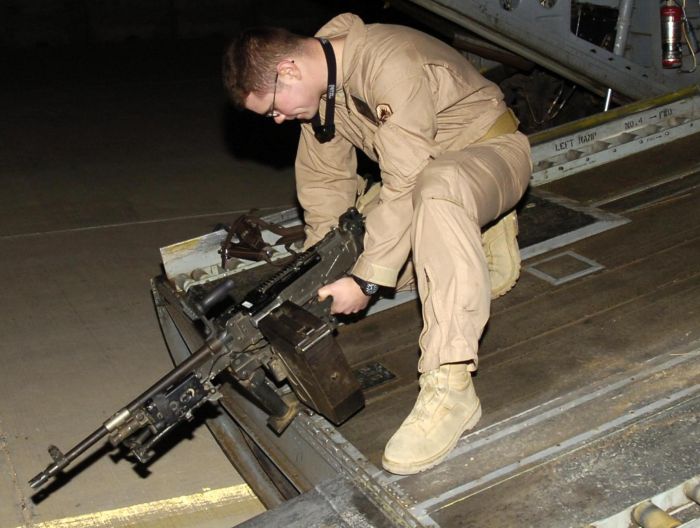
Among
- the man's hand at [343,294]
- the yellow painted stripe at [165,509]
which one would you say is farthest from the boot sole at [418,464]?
the yellow painted stripe at [165,509]

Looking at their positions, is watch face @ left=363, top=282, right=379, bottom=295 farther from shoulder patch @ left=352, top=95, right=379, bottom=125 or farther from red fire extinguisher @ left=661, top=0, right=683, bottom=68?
red fire extinguisher @ left=661, top=0, right=683, bottom=68

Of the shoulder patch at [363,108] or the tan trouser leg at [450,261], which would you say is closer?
the tan trouser leg at [450,261]

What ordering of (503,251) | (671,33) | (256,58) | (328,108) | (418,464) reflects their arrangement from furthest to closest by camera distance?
1. (671,33)
2. (503,251)
3. (328,108)
4. (256,58)
5. (418,464)

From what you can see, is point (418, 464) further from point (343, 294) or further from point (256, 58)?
point (256, 58)

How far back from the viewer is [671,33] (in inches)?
218

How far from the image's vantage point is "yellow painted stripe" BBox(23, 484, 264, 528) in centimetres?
341

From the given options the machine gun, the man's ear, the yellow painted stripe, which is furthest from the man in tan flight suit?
the yellow painted stripe

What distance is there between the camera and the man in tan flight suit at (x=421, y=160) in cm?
266

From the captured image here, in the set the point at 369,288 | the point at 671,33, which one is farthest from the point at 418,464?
the point at 671,33

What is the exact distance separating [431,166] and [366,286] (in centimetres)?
43

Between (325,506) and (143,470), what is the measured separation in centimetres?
138

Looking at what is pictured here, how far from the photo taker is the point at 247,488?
3.67 m

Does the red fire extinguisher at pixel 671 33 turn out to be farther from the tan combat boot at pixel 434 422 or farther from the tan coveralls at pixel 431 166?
the tan combat boot at pixel 434 422

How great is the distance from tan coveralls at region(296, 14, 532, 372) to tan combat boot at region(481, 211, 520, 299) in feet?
1.07
